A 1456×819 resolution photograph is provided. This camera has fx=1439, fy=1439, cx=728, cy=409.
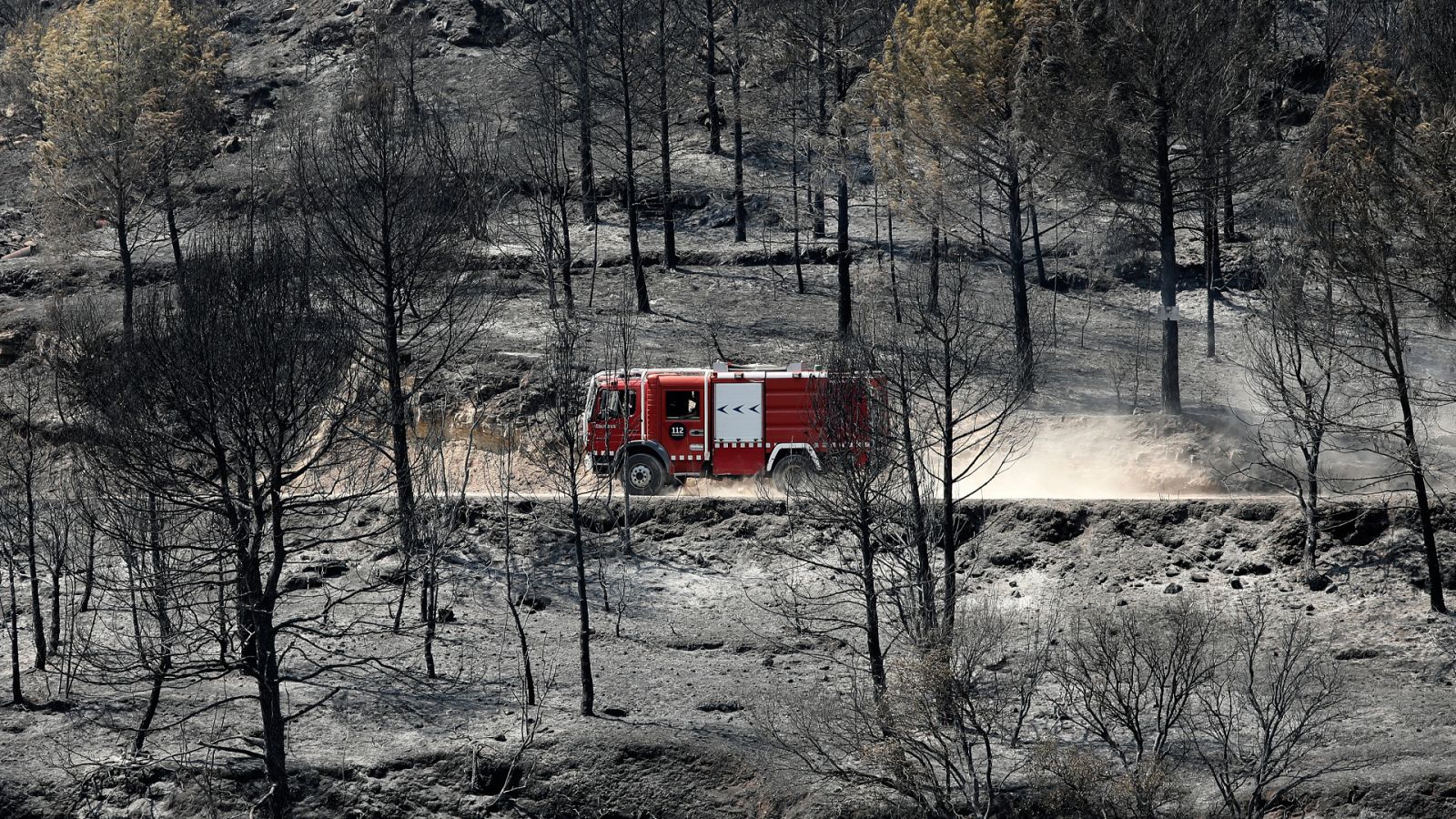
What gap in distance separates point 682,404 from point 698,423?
53 cm

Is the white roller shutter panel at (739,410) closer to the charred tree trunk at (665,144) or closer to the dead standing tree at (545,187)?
the dead standing tree at (545,187)

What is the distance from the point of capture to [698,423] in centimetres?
3092

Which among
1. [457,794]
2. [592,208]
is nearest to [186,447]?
[457,794]

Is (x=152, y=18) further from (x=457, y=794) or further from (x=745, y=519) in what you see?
(x=457, y=794)

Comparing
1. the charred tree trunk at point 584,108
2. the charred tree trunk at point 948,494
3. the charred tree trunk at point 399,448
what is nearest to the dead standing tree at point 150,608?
the charred tree trunk at point 399,448

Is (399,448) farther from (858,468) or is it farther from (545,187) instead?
(545,187)

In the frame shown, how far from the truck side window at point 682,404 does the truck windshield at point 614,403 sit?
79 cm

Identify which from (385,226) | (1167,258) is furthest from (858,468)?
(1167,258)

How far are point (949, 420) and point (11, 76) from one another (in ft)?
172

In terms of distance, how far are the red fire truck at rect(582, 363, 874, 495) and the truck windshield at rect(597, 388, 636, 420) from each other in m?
0.02

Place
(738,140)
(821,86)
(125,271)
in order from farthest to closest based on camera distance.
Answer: (738,140) → (125,271) → (821,86)

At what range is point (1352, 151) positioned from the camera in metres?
23.0

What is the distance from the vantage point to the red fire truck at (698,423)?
30500 mm

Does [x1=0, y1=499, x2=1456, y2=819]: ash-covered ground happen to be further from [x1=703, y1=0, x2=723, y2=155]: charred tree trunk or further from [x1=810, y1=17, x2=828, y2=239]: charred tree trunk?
[x1=703, y1=0, x2=723, y2=155]: charred tree trunk
